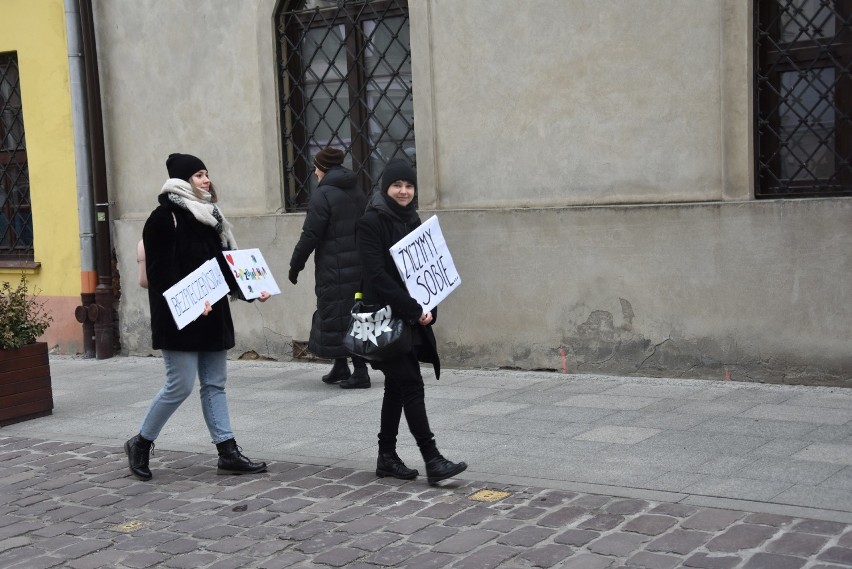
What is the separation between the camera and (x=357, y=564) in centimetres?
471

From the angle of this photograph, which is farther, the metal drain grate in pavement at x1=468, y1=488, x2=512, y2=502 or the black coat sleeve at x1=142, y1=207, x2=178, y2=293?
the black coat sleeve at x1=142, y1=207, x2=178, y2=293

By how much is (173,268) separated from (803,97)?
4.58 metres

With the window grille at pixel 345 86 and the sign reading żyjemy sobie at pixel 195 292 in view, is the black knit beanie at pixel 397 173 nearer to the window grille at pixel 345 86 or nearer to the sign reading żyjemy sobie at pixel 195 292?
the sign reading żyjemy sobie at pixel 195 292

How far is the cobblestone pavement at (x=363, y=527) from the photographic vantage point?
15.0ft

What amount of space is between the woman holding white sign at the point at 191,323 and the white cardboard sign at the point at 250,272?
4 cm

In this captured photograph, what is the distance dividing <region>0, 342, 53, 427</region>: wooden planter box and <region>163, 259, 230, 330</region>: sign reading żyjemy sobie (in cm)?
272

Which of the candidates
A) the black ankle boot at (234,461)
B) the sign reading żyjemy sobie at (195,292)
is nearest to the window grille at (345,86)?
the sign reading żyjemy sobie at (195,292)

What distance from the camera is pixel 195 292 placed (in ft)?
20.4

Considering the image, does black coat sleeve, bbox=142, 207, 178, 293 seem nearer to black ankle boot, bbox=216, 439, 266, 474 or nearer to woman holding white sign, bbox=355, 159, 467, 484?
black ankle boot, bbox=216, 439, 266, 474

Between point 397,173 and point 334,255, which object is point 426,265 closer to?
point 397,173

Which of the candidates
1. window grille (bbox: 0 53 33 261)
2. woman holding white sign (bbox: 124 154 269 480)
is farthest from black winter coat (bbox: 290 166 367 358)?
window grille (bbox: 0 53 33 261)

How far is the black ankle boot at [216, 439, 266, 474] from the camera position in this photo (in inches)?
250

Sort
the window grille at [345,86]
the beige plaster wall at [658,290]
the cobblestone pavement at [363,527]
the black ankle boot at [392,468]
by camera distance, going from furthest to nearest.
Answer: the window grille at [345,86]
the beige plaster wall at [658,290]
the black ankle boot at [392,468]
the cobblestone pavement at [363,527]

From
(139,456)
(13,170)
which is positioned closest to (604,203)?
(139,456)
